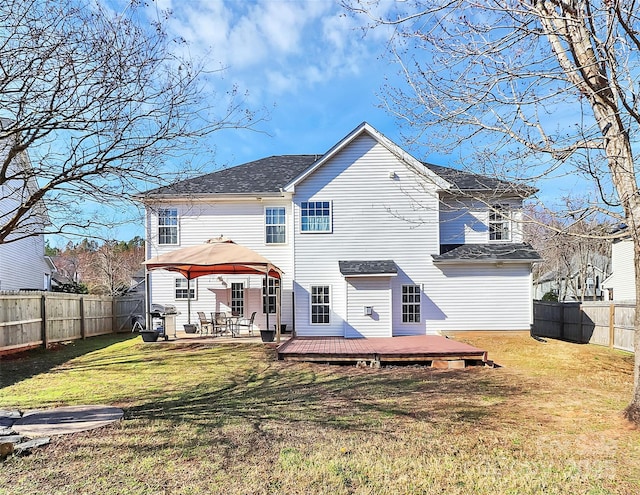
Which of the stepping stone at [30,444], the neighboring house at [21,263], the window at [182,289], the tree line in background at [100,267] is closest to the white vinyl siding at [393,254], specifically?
the window at [182,289]

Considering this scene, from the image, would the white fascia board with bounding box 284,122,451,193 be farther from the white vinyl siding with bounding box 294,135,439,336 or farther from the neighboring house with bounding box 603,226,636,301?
the neighboring house with bounding box 603,226,636,301

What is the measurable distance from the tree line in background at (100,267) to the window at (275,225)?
19.7 m

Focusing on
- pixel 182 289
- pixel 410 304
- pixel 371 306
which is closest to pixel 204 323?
pixel 182 289

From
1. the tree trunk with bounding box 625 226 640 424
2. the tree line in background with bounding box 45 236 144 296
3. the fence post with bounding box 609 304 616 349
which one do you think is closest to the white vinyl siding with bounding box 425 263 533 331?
the fence post with bounding box 609 304 616 349

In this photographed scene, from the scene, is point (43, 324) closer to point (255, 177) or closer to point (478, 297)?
point (255, 177)

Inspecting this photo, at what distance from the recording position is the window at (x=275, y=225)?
1720 centimetres

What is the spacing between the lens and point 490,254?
1590cm

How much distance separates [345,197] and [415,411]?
34.2 feet

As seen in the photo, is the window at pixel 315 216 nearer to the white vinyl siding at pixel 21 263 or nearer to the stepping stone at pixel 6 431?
the stepping stone at pixel 6 431

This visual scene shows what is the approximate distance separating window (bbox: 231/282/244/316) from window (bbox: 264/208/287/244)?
86.1 inches

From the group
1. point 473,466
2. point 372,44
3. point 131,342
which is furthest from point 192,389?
point 131,342

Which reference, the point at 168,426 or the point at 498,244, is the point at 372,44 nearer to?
the point at 168,426

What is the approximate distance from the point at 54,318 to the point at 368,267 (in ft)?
35.5

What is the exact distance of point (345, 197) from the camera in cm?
1623
